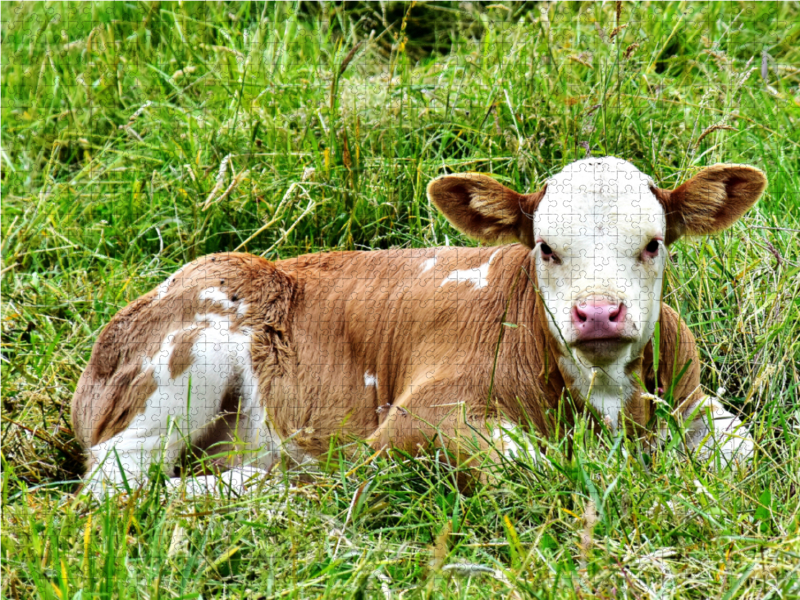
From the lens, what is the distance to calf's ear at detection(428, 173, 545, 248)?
414 centimetres

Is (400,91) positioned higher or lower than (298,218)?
higher

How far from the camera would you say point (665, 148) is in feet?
19.0

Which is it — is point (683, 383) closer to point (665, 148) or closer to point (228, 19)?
point (665, 148)

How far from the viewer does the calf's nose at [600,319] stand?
3.58m

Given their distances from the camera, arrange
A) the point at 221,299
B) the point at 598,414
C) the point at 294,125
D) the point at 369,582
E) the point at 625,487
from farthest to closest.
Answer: the point at 294,125, the point at 221,299, the point at 598,414, the point at 625,487, the point at 369,582

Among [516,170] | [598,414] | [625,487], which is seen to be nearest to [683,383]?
[598,414]

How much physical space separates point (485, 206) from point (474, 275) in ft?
1.99

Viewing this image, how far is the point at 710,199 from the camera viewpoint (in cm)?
409

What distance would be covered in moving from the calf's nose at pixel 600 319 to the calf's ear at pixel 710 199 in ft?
2.27

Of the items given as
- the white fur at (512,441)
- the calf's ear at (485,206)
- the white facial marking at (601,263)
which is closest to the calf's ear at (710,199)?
the white facial marking at (601,263)

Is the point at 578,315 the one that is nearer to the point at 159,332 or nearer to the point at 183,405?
the point at 183,405

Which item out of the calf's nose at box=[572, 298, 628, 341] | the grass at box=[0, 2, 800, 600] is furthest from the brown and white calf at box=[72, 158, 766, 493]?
the grass at box=[0, 2, 800, 600]

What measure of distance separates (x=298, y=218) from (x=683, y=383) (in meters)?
2.41

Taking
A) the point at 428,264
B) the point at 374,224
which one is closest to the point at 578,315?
the point at 428,264
